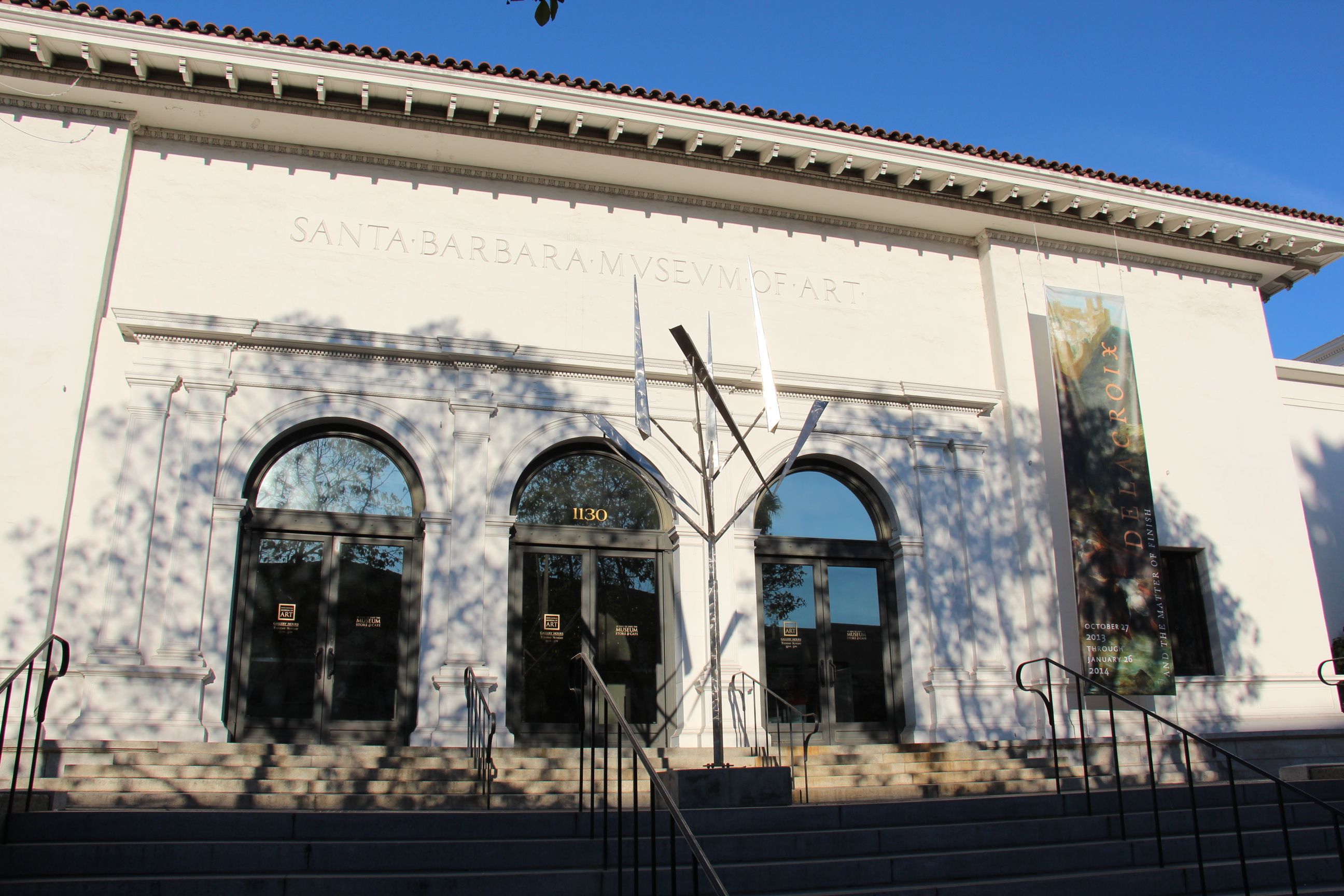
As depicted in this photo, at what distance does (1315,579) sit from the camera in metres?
13.6

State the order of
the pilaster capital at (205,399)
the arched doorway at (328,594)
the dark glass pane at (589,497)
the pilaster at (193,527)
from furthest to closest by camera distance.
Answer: the dark glass pane at (589,497)
the pilaster capital at (205,399)
the arched doorway at (328,594)
the pilaster at (193,527)

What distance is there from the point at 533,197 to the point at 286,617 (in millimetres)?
5593

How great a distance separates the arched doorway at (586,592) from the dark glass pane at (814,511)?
1289mm

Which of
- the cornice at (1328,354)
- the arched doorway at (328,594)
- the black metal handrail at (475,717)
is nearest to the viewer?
the black metal handrail at (475,717)


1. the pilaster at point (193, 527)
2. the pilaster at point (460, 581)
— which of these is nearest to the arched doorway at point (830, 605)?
the pilaster at point (460, 581)

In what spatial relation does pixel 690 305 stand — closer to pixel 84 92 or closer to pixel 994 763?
pixel 994 763

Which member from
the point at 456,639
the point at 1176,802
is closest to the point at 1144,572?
the point at 1176,802

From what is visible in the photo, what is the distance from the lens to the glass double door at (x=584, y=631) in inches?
435

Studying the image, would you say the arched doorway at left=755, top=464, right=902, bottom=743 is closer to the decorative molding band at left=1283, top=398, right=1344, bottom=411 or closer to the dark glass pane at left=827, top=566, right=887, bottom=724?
the dark glass pane at left=827, top=566, right=887, bottom=724

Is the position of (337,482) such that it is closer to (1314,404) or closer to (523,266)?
(523,266)

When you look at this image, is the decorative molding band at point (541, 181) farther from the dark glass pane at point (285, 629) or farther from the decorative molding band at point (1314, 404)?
the decorative molding band at point (1314, 404)

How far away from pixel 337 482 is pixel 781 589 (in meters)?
5.11

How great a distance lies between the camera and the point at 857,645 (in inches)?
482

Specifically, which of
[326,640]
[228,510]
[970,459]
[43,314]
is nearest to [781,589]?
[970,459]
